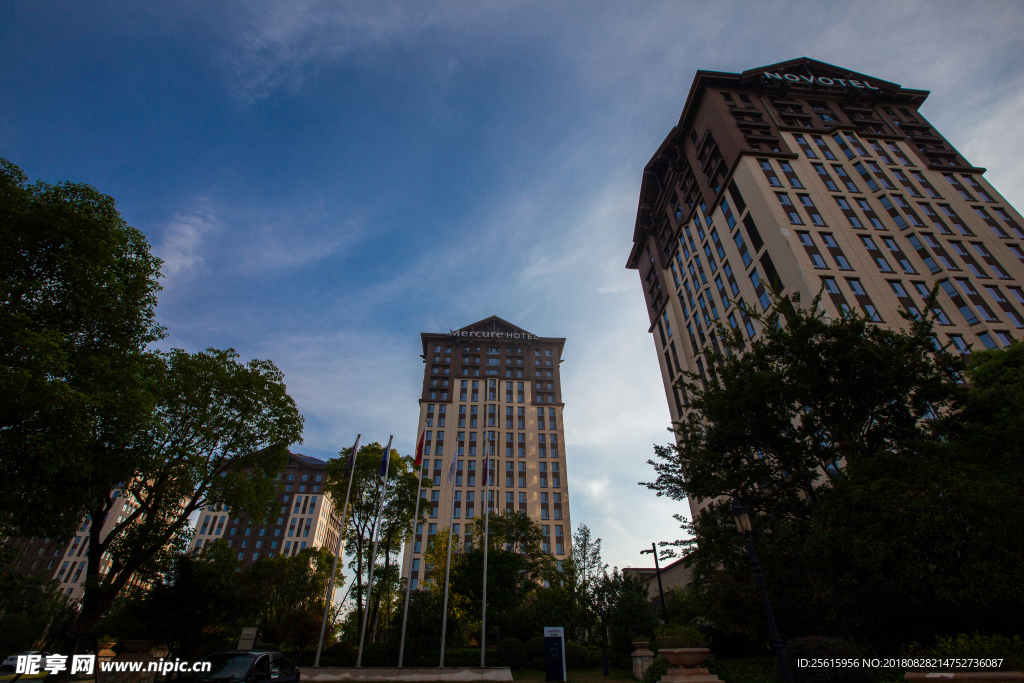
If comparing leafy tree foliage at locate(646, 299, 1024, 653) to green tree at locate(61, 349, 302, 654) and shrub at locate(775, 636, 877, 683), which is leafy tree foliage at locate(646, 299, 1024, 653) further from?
green tree at locate(61, 349, 302, 654)

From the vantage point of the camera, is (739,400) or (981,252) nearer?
(739,400)

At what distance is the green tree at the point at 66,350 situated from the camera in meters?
13.6

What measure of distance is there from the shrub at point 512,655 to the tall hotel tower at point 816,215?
29.6m

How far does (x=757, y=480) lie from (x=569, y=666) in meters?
15.9

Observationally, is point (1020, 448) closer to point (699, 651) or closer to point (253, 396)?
point (699, 651)

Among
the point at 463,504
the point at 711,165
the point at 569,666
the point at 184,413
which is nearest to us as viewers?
the point at 184,413

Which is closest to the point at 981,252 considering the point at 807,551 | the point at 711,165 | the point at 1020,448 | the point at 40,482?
the point at 711,165

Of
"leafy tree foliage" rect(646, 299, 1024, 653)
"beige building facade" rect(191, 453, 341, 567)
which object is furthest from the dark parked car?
Answer: "beige building facade" rect(191, 453, 341, 567)

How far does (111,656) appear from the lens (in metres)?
19.6

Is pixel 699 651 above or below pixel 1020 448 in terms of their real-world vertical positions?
below

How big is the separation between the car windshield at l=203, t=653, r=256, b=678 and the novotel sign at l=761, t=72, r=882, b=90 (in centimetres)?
7210

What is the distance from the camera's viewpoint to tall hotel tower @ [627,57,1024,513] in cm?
3747

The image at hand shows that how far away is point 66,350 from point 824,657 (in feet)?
84.6

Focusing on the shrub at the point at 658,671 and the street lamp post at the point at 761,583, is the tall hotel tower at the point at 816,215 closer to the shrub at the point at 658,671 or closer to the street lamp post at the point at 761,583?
the street lamp post at the point at 761,583
